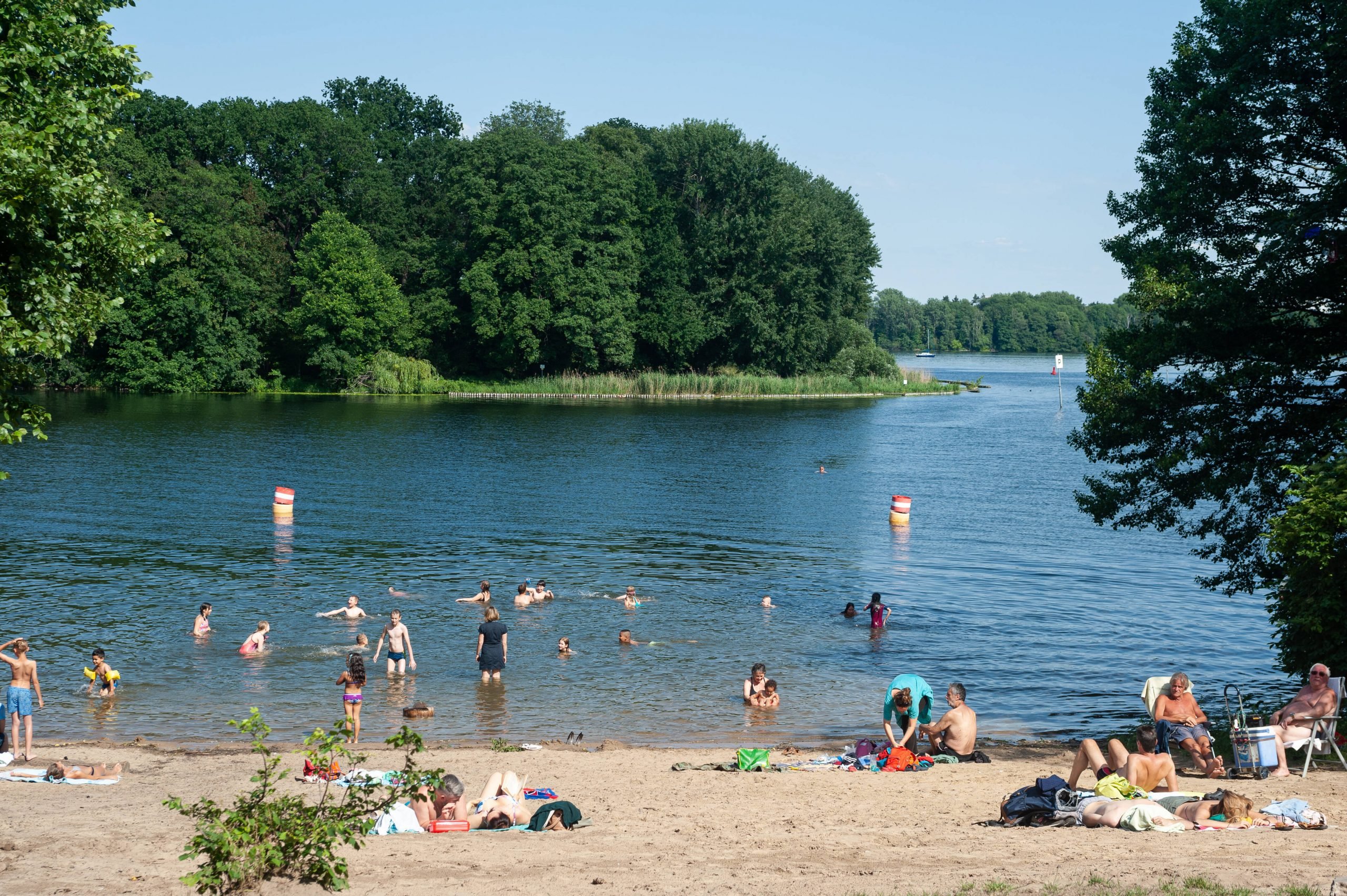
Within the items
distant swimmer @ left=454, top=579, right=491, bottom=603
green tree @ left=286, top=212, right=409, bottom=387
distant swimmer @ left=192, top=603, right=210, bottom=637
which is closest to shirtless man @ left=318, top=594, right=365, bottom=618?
distant swimmer @ left=454, top=579, right=491, bottom=603

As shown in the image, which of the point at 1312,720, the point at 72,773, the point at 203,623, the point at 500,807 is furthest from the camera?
the point at 203,623

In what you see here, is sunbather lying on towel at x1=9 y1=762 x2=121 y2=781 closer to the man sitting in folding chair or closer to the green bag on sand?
the green bag on sand

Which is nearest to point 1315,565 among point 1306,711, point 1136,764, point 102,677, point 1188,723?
point 1306,711

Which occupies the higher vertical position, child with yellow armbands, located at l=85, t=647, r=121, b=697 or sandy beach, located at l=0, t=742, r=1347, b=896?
sandy beach, located at l=0, t=742, r=1347, b=896

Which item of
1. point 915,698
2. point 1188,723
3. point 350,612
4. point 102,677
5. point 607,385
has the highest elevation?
point 607,385

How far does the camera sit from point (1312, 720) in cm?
1402

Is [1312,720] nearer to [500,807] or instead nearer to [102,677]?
[500,807]

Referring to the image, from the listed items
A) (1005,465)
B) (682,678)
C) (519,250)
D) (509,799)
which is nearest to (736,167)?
(519,250)

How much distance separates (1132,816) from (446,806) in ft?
24.2

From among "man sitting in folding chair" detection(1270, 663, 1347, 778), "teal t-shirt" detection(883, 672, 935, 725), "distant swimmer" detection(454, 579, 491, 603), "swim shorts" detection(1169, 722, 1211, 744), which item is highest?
"man sitting in folding chair" detection(1270, 663, 1347, 778)

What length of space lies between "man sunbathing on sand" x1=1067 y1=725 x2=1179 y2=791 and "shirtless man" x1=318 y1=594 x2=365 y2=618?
16341mm

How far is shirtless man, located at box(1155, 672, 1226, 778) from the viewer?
14.4m

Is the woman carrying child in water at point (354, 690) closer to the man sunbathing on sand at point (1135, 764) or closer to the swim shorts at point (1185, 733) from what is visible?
the man sunbathing on sand at point (1135, 764)

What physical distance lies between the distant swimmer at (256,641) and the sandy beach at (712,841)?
6.18 metres
